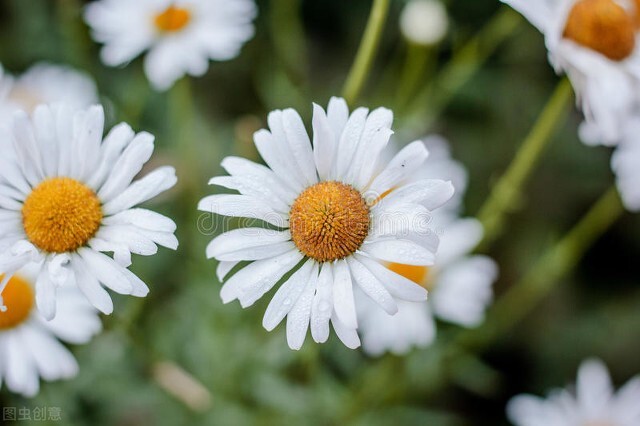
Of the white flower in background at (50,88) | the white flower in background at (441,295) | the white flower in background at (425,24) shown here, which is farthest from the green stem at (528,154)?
the white flower in background at (50,88)

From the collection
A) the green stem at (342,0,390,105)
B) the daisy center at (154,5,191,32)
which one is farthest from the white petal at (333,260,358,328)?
the daisy center at (154,5,191,32)

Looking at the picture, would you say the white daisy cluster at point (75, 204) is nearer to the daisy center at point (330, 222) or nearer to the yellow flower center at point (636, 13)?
the daisy center at point (330, 222)

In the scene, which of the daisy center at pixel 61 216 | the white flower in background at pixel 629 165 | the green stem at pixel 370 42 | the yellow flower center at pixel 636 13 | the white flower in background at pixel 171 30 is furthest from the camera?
the white flower in background at pixel 171 30

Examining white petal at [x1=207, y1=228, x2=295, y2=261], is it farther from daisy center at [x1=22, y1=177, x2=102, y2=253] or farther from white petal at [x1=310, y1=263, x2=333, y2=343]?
daisy center at [x1=22, y1=177, x2=102, y2=253]

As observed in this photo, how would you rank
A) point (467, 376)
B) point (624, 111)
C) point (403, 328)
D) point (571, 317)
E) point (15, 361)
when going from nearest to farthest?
point (624, 111) < point (15, 361) < point (403, 328) < point (467, 376) < point (571, 317)

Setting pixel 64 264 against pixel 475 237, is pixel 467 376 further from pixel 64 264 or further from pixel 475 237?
pixel 64 264

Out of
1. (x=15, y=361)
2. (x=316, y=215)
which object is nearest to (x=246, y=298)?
(x=316, y=215)

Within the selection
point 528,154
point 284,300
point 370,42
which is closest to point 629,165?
point 528,154
